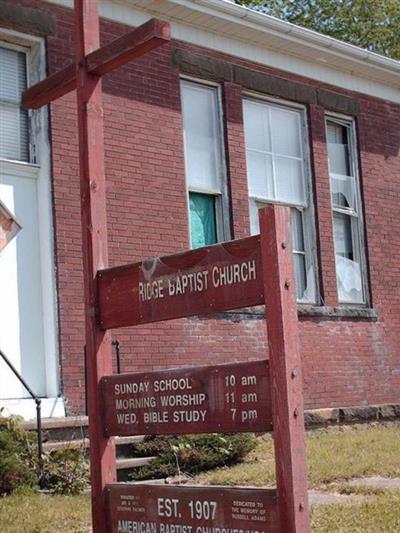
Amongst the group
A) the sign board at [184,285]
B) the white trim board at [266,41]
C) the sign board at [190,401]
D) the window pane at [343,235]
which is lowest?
the sign board at [190,401]

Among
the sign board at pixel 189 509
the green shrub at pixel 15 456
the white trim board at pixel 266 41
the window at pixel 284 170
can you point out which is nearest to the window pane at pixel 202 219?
the window at pixel 284 170

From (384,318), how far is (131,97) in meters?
→ 5.30

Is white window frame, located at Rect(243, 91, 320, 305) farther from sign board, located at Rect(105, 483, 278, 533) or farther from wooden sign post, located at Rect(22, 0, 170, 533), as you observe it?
sign board, located at Rect(105, 483, 278, 533)

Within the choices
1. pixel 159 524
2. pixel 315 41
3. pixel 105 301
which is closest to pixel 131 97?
pixel 315 41

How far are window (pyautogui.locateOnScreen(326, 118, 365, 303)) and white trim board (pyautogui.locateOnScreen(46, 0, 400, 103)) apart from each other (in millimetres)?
786

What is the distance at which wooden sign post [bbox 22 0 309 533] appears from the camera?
4.18 meters

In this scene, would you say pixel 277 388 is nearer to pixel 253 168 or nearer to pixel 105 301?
pixel 105 301

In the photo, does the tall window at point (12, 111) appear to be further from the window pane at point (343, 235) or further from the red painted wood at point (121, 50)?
the window pane at point (343, 235)

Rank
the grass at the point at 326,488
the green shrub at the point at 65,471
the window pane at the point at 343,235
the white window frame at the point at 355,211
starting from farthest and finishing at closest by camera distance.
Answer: the white window frame at the point at 355,211 → the window pane at the point at 343,235 → the green shrub at the point at 65,471 → the grass at the point at 326,488

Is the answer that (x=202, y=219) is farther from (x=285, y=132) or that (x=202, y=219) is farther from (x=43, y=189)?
(x=43, y=189)

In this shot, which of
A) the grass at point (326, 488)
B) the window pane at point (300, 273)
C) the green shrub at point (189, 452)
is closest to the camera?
the grass at point (326, 488)

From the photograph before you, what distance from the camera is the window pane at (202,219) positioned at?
11922 mm

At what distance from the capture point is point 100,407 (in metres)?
5.04

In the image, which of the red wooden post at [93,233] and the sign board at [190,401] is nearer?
the sign board at [190,401]
